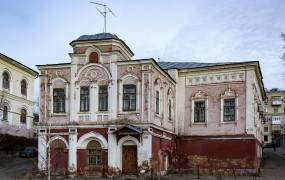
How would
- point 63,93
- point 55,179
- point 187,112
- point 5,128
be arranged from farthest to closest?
point 5,128, point 187,112, point 63,93, point 55,179

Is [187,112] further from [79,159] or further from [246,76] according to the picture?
[79,159]

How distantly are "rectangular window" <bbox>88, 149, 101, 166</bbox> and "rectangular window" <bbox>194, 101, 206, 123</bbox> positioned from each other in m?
8.56

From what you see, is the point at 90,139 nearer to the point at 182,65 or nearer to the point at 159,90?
the point at 159,90

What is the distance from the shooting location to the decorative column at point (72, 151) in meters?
28.6

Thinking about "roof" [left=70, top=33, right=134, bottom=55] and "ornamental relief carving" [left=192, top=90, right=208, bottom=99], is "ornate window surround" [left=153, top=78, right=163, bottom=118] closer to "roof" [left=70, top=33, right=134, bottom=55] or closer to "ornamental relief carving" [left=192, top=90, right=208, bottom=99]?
"roof" [left=70, top=33, right=134, bottom=55]

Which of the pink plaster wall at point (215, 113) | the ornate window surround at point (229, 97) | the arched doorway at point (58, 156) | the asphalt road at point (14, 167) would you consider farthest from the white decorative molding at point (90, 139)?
the ornate window surround at point (229, 97)

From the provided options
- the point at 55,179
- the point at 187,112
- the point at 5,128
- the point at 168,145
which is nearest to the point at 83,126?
the point at 55,179

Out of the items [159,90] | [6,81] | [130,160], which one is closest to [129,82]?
[159,90]

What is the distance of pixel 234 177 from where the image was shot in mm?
29031

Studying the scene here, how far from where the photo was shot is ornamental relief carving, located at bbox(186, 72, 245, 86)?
1244 inches

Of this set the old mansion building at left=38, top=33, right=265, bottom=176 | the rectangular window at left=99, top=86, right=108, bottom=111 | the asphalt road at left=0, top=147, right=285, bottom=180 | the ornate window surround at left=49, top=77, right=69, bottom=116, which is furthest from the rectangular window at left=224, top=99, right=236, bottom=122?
the ornate window surround at left=49, top=77, right=69, bottom=116

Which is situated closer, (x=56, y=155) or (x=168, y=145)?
(x=56, y=155)

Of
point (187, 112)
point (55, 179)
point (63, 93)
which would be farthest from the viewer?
point (187, 112)

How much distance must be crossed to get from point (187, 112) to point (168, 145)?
350 centimetres
